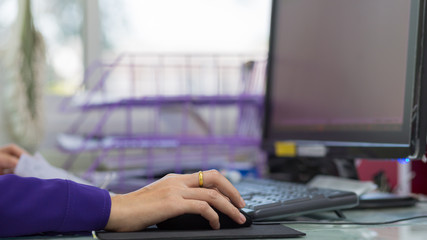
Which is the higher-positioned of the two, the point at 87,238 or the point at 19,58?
the point at 19,58

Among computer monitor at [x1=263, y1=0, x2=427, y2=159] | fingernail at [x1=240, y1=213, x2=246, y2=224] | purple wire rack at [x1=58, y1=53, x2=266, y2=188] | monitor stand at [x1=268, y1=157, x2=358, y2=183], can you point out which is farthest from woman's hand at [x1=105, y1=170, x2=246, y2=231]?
purple wire rack at [x1=58, y1=53, x2=266, y2=188]

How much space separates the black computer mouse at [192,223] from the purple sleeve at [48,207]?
0.07 meters

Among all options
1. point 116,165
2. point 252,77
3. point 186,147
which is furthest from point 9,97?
point 252,77

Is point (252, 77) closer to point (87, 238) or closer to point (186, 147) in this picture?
point (186, 147)

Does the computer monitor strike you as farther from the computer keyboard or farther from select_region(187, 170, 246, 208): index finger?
select_region(187, 170, 246, 208): index finger

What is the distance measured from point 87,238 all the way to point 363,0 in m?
0.63

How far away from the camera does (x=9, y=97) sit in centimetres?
142

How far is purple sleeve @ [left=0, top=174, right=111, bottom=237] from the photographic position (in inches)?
19.4

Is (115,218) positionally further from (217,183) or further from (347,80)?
(347,80)

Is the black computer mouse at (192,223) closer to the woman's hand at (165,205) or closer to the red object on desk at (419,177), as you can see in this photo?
the woman's hand at (165,205)

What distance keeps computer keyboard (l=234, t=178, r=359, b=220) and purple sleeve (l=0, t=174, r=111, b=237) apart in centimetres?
20

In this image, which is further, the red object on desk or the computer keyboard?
the red object on desk

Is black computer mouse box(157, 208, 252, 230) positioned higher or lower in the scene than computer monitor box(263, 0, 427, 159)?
lower

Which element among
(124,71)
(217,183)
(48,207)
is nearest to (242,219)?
(217,183)
